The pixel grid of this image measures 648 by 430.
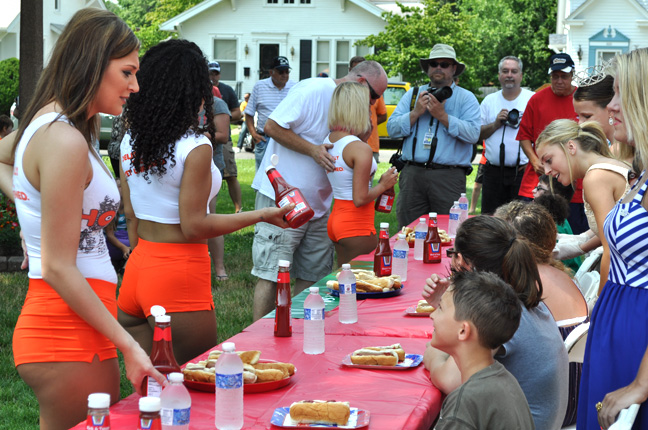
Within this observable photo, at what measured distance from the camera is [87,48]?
2.30 metres

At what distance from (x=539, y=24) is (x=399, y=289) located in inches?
1416

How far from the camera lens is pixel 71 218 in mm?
2227

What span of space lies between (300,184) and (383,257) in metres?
1.26

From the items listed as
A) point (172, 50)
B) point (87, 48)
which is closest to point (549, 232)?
point (172, 50)

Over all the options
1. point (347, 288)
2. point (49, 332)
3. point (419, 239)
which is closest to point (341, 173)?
point (419, 239)

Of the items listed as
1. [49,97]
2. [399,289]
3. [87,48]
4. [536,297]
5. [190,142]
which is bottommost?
[399,289]

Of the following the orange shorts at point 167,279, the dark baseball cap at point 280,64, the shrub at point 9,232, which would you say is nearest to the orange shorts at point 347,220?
the orange shorts at point 167,279

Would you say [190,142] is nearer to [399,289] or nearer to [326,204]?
[399,289]

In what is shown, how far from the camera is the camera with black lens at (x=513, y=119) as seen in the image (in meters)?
Result: 8.27

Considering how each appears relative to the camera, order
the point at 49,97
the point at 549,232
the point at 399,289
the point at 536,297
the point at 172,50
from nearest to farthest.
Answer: the point at 49,97
the point at 536,297
the point at 172,50
the point at 549,232
the point at 399,289

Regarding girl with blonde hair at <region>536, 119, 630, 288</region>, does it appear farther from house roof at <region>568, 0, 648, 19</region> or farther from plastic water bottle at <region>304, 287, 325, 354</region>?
house roof at <region>568, 0, 648, 19</region>

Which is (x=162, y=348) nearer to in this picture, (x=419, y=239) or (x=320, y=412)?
(x=320, y=412)

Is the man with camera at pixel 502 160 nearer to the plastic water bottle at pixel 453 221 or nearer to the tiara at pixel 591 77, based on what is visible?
the plastic water bottle at pixel 453 221

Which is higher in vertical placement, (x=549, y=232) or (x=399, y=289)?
(x=549, y=232)
